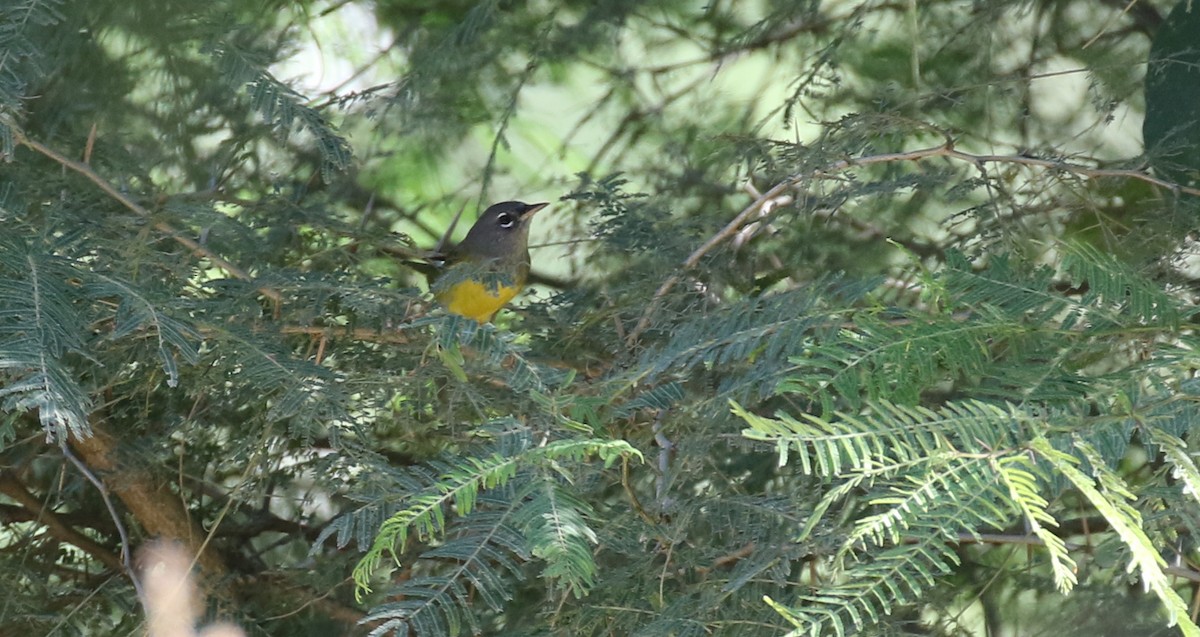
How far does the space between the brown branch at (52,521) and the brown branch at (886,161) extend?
1.06 metres

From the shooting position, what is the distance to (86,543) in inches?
→ 85.7

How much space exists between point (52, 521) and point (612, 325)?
105 cm

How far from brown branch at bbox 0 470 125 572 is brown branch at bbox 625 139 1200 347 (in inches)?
41.7

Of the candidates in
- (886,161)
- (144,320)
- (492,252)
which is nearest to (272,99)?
(144,320)

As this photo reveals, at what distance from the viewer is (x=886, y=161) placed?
5.44 ft

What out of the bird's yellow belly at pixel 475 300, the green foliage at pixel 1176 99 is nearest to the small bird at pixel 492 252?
the bird's yellow belly at pixel 475 300

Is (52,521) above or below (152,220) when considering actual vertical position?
below

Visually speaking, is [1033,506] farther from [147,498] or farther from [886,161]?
[147,498]

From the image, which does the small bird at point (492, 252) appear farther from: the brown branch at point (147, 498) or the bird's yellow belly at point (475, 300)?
the brown branch at point (147, 498)

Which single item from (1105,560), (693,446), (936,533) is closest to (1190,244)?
(1105,560)

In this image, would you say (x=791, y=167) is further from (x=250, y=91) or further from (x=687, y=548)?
(x=250, y=91)

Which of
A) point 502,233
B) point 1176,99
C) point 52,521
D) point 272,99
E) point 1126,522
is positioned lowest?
point 1126,522

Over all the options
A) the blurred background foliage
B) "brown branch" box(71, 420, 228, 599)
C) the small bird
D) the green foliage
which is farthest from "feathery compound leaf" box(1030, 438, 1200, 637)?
the small bird

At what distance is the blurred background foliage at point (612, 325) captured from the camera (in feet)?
3.18
